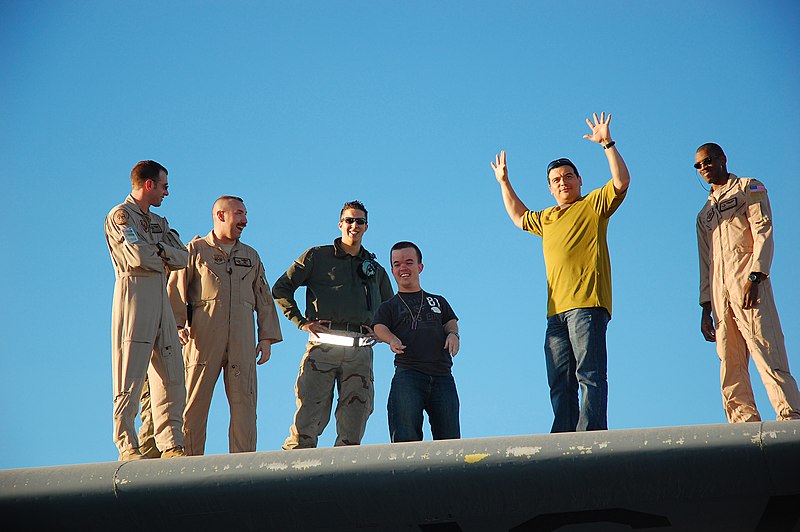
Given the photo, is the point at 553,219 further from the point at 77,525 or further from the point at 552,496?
the point at 77,525

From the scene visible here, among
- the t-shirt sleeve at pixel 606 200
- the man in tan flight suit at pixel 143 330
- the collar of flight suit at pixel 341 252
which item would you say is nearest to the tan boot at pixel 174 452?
the man in tan flight suit at pixel 143 330

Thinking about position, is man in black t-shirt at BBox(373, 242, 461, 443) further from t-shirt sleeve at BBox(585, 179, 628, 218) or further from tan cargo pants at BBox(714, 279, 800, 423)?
tan cargo pants at BBox(714, 279, 800, 423)

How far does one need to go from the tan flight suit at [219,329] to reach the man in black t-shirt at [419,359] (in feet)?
4.26

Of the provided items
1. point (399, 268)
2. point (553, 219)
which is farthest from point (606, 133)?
point (399, 268)

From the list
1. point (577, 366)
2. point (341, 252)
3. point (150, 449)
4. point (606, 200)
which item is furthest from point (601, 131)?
point (150, 449)

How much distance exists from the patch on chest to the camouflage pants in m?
2.86

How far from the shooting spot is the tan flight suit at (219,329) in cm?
677

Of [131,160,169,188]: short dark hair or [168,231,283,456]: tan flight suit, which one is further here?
[168,231,283,456]: tan flight suit

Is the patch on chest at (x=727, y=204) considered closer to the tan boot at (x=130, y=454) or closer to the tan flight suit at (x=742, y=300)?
the tan flight suit at (x=742, y=300)

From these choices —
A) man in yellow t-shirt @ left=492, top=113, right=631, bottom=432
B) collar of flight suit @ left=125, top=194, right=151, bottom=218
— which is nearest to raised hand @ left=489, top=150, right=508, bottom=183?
man in yellow t-shirt @ left=492, top=113, right=631, bottom=432

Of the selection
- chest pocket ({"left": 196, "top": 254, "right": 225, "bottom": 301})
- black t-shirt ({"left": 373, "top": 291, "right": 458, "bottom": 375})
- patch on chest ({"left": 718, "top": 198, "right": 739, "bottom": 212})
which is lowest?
black t-shirt ({"left": 373, "top": 291, "right": 458, "bottom": 375})

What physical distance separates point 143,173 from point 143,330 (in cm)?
119

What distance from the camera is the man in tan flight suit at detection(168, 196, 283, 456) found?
678cm

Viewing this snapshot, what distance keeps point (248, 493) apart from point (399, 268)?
290cm
